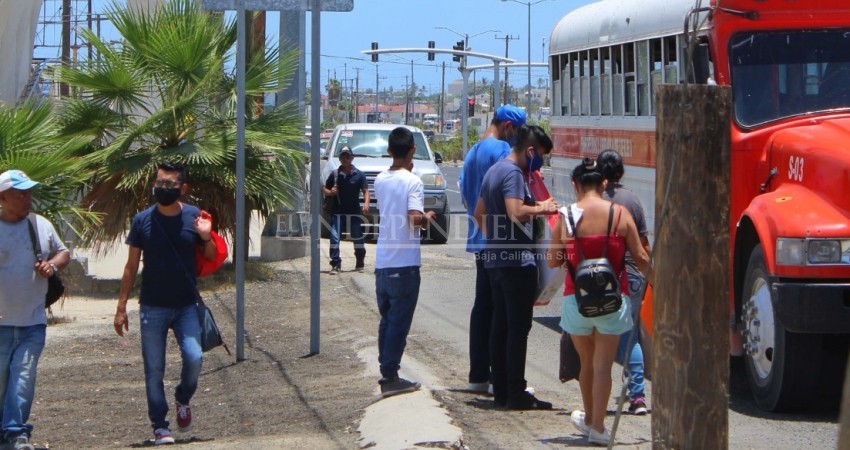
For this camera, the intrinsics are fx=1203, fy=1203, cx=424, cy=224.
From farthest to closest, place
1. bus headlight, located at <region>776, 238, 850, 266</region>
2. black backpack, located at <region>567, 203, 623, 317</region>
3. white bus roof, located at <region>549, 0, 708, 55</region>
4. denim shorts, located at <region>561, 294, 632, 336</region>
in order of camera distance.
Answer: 1. white bus roof, located at <region>549, 0, 708, 55</region>
2. bus headlight, located at <region>776, 238, 850, 266</region>
3. denim shorts, located at <region>561, 294, 632, 336</region>
4. black backpack, located at <region>567, 203, 623, 317</region>

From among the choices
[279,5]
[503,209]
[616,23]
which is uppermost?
[616,23]

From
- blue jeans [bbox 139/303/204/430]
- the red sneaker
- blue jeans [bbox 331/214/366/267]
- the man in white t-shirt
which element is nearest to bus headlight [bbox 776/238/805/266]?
the man in white t-shirt

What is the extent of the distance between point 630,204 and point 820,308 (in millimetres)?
1321

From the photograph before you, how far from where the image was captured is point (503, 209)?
759 cm

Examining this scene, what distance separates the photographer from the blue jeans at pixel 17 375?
7215mm

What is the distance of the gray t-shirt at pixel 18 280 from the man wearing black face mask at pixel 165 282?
52cm

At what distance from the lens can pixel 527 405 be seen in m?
7.79

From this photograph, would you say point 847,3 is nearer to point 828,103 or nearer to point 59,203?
point 828,103

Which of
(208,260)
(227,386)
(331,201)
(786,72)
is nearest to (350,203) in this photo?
(331,201)

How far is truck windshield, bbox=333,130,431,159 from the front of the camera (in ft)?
68.1

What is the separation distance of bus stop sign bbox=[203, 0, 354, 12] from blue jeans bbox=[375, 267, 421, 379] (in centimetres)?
265

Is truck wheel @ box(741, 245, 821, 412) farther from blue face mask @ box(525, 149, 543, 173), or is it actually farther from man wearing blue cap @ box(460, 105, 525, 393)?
man wearing blue cap @ box(460, 105, 525, 393)

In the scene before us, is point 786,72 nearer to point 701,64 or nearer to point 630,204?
point 701,64

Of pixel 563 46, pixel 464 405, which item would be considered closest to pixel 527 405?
pixel 464 405
